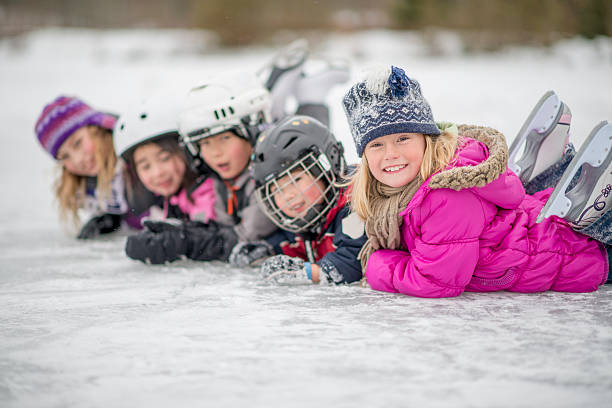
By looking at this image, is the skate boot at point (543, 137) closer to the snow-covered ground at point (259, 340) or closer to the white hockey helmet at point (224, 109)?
the snow-covered ground at point (259, 340)

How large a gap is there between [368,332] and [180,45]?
37.9ft

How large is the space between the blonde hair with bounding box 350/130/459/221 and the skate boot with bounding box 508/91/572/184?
62 cm

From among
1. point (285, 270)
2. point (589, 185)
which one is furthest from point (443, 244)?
point (285, 270)

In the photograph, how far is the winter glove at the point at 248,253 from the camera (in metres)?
2.69

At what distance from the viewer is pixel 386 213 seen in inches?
82.1

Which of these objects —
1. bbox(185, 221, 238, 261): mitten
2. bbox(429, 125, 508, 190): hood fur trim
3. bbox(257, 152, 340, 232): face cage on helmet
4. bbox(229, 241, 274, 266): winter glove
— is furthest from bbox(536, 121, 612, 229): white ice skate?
bbox(185, 221, 238, 261): mitten

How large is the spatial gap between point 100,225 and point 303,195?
77.6 inches

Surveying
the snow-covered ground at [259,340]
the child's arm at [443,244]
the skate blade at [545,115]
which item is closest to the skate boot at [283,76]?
the snow-covered ground at [259,340]

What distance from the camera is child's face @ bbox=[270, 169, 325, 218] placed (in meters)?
2.36

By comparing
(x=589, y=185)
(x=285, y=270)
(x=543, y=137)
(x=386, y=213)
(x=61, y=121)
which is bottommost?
(x=285, y=270)

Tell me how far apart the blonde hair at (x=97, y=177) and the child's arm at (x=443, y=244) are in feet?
7.24

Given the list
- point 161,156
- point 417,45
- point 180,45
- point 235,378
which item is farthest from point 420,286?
point 180,45

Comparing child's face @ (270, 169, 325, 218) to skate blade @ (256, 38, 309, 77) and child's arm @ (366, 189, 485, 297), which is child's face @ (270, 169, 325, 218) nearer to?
child's arm @ (366, 189, 485, 297)

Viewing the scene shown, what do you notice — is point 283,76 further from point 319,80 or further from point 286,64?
point 319,80
